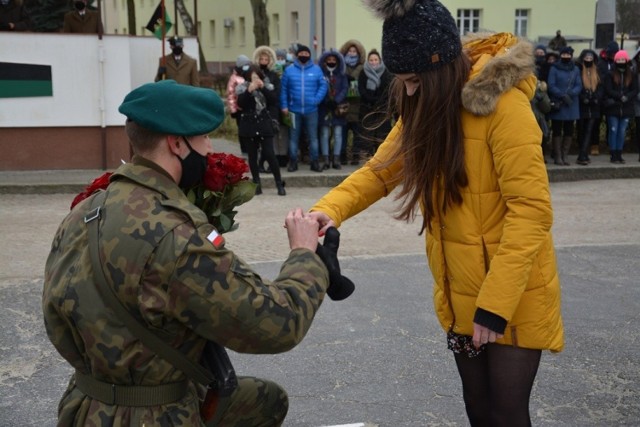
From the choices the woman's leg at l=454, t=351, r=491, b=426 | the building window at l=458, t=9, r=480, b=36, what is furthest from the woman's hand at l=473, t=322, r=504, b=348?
the building window at l=458, t=9, r=480, b=36

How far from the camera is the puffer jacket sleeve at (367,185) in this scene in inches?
145

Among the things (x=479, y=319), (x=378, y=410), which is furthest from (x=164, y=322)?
(x=378, y=410)

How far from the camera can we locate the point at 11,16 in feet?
48.2

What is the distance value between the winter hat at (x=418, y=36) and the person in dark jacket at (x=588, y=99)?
12.7m

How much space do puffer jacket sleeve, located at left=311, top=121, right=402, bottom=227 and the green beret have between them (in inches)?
33.8

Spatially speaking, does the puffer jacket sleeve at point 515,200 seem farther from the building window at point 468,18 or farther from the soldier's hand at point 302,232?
the building window at point 468,18

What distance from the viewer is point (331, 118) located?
14.6 m

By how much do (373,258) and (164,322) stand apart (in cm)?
602

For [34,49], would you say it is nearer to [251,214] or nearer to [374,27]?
[251,214]

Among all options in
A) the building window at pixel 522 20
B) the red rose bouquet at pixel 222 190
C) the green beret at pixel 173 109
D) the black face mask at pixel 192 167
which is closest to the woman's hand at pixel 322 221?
the red rose bouquet at pixel 222 190

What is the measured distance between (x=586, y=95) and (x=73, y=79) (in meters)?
8.18

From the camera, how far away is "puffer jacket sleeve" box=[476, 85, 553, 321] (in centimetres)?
319

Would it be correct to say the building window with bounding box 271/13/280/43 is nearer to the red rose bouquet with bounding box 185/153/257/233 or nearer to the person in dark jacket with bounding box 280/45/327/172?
the person in dark jacket with bounding box 280/45/327/172

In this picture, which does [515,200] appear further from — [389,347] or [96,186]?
[389,347]
